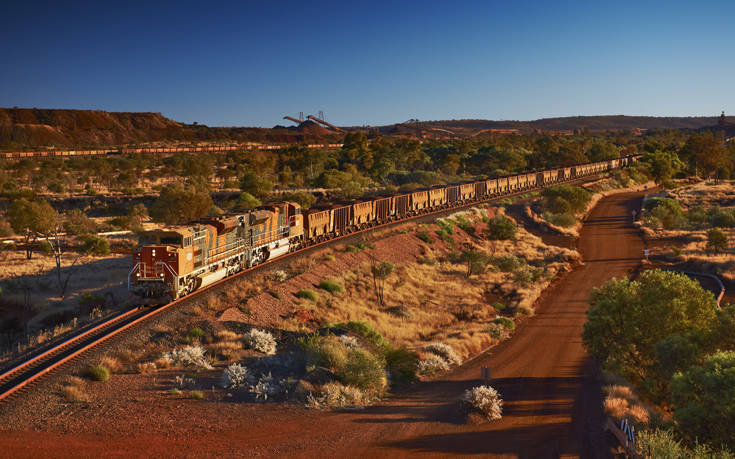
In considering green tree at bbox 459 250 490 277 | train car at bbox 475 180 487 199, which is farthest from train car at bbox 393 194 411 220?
train car at bbox 475 180 487 199

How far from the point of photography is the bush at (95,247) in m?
39.4

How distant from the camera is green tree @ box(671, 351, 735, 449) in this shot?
12195mm

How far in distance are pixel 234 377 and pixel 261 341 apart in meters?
3.50

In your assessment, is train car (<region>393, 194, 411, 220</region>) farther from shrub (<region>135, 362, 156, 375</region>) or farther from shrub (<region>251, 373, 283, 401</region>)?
shrub (<region>135, 362, 156, 375</region>)

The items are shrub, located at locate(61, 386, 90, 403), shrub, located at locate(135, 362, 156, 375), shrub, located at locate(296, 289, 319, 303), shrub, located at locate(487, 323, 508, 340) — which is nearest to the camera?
shrub, located at locate(61, 386, 90, 403)

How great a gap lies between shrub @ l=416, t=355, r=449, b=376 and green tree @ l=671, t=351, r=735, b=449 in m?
9.73

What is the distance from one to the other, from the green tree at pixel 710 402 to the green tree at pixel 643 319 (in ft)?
17.3

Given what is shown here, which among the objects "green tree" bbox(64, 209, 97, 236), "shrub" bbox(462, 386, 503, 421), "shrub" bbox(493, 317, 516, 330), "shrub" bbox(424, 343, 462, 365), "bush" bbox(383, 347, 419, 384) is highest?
"green tree" bbox(64, 209, 97, 236)

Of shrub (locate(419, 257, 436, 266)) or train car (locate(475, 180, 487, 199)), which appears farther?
train car (locate(475, 180, 487, 199))

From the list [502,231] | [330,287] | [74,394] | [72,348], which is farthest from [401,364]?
[502,231]

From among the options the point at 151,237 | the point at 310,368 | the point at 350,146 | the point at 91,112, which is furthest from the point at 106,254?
the point at 91,112

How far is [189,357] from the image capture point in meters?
17.8

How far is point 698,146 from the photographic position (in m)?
114

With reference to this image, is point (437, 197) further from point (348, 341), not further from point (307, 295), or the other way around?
point (348, 341)
